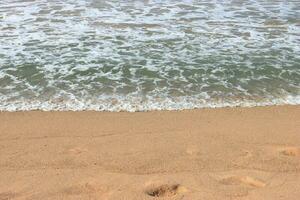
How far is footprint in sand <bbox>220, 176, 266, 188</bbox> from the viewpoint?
14.9ft

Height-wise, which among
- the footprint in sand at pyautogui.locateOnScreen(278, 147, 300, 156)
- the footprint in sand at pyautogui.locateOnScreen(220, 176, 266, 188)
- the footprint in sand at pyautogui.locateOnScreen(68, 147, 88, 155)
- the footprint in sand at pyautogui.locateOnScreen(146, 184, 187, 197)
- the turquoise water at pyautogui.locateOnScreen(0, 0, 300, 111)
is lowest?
the turquoise water at pyautogui.locateOnScreen(0, 0, 300, 111)

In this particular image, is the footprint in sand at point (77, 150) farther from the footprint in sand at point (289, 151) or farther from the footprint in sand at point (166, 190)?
the footprint in sand at point (289, 151)

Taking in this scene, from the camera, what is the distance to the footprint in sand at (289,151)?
17.3 ft

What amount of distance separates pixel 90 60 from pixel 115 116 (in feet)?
8.97

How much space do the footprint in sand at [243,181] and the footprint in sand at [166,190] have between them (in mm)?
416

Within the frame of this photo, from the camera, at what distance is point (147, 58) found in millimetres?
9023

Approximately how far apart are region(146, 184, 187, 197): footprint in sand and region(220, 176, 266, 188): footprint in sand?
416mm

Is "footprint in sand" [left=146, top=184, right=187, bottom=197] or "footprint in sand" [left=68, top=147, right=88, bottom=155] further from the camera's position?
"footprint in sand" [left=68, top=147, right=88, bottom=155]

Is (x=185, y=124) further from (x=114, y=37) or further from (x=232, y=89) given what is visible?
(x=114, y=37)

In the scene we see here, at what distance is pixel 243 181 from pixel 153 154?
1.04m

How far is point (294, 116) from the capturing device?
256 inches

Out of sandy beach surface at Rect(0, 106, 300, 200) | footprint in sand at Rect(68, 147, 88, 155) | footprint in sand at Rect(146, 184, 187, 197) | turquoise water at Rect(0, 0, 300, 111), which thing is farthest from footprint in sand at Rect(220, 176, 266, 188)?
turquoise water at Rect(0, 0, 300, 111)

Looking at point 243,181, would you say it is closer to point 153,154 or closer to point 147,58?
point 153,154

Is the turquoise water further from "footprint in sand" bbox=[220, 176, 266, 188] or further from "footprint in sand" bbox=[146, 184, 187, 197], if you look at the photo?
"footprint in sand" bbox=[146, 184, 187, 197]
